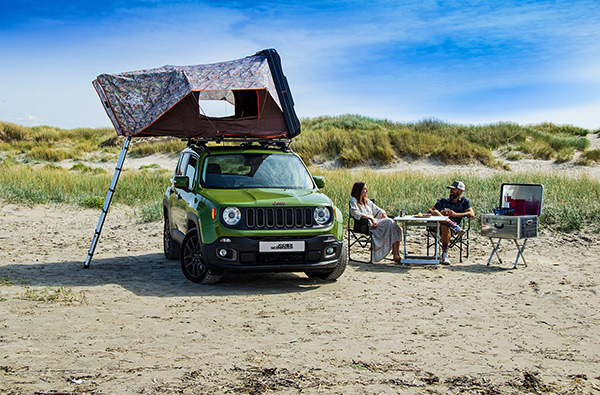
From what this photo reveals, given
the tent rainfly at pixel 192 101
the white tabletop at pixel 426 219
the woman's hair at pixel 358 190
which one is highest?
the tent rainfly at pixel 192 101

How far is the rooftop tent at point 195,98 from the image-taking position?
34.8 feet

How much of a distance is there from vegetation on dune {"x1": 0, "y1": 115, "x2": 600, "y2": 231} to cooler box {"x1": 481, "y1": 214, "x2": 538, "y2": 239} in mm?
4126

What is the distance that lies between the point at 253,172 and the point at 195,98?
78.1 inches

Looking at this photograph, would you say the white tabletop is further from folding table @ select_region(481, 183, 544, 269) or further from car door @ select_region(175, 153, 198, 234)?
car door @ select_region(175, 153, 198, 234)

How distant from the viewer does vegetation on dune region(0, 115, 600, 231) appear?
1728 cm

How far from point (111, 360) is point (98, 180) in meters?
17.5

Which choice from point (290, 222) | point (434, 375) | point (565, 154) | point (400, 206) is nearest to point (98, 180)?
point (400, 206)

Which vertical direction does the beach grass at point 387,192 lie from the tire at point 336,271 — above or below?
above

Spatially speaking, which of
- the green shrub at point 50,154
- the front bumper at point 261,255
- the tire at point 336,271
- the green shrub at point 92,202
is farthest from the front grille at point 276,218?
the green shrub at point 50,154

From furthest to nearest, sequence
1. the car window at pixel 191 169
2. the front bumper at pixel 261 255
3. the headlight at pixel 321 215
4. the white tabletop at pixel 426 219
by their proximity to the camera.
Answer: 1. the white tabletop at pixel 426 219
2. the car window at pixel 191 169
3. the headlight at pixel 321 215
4. the front bumper at pixel 261 255

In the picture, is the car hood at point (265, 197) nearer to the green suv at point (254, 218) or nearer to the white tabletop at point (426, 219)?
the green suv at point (254, 218)

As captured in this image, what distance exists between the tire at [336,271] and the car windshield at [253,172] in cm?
119

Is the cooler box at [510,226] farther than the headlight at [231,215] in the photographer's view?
Yes

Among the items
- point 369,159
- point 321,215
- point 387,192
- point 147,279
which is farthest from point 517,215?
point 369,159
